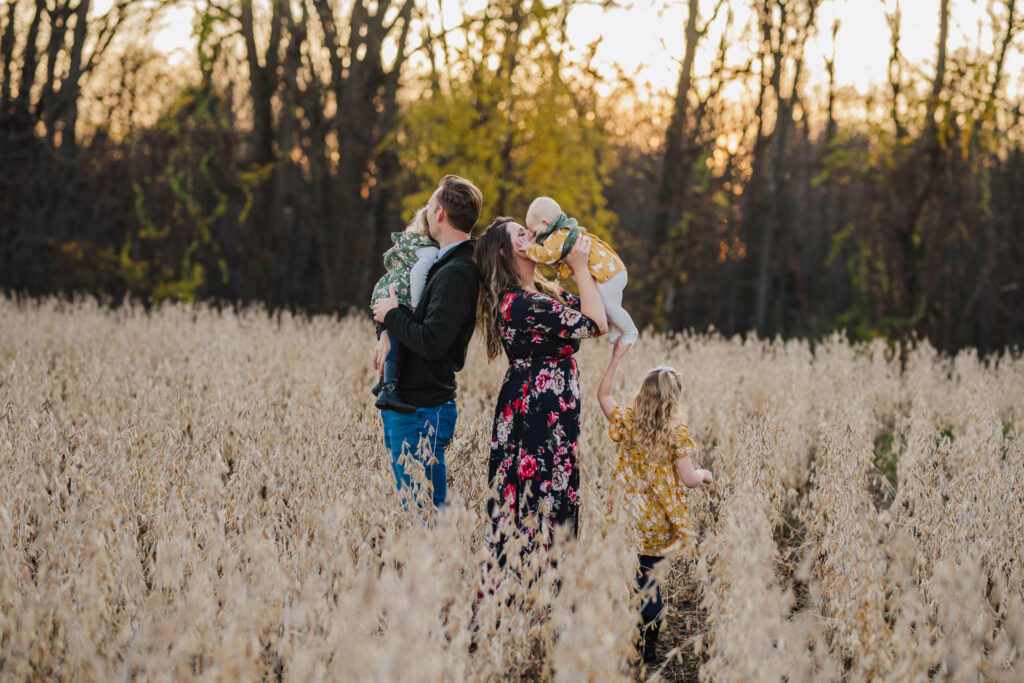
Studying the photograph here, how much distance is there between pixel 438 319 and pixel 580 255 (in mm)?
587

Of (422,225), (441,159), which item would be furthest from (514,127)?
(422,225)

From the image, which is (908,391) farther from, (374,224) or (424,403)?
(374,224)

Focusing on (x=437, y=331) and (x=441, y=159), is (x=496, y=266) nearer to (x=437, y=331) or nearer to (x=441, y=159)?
(x=437, y=331)

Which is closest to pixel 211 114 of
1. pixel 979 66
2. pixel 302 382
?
pixel 302 382

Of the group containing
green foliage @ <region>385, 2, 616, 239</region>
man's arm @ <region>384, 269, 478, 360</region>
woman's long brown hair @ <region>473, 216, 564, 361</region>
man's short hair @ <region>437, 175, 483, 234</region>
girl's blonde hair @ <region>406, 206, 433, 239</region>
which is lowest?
man's arm @ <region>384, 269, 478, 360</region>

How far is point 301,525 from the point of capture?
298 cm

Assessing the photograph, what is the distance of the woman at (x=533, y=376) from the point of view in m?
2.90

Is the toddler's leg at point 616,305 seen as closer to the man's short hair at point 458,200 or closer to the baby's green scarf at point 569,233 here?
the baby's green scarf at point 569,233

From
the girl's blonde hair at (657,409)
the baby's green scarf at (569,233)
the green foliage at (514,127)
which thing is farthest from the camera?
the green foliage at (514,127)

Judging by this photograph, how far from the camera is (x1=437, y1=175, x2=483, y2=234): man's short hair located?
3018mm

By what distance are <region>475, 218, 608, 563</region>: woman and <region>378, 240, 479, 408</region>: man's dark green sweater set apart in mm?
91

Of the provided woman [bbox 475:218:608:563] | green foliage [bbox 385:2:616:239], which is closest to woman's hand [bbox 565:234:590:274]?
woman [bbox 475:218:608:563]

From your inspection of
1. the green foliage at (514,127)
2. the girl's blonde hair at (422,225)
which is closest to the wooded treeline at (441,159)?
the green foliage at (514,127)

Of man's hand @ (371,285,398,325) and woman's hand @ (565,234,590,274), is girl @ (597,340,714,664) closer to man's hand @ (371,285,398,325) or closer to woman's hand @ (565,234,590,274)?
woman's hand @ (565,234,590,274)
